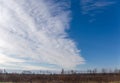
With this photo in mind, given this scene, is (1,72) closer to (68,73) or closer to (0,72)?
(0,72)

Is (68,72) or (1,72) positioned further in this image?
(68,72)

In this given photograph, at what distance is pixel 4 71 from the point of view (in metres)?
34.3

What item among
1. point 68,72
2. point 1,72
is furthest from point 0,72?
point 68,72

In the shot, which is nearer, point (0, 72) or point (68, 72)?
point (0, 72)

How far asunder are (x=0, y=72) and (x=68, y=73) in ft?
44.1

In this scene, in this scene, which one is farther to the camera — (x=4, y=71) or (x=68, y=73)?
(x=68, y=73)

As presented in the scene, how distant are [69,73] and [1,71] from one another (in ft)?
45.4

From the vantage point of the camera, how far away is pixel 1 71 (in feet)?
115

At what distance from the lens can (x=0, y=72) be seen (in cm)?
3581

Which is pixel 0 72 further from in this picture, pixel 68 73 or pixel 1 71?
pixel 68 73

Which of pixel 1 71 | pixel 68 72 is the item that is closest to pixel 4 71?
pixel 1 71

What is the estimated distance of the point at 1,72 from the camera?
35.8m

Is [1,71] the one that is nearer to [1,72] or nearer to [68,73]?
[1,72]

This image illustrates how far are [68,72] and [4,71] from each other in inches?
519
